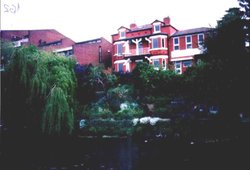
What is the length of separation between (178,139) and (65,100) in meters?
8.05

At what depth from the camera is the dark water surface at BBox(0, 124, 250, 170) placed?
13205 millimetres

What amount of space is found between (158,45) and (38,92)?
22.5 meters

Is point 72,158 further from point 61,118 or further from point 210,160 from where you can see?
point 210,160

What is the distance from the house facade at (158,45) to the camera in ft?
124

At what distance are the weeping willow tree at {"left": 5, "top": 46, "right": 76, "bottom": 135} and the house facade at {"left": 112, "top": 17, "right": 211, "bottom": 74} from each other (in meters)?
18.0

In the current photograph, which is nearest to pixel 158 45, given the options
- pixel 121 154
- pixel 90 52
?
pixel 90 52

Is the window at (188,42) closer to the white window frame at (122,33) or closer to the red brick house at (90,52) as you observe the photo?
the white window frame at (122,33)

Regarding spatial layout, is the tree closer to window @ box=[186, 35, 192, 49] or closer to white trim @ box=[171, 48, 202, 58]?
white trim @ box=[171, 48, 202, 58]

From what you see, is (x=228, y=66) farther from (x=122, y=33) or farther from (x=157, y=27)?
(x=122, y=33)

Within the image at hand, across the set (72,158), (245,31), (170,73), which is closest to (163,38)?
(170,73)

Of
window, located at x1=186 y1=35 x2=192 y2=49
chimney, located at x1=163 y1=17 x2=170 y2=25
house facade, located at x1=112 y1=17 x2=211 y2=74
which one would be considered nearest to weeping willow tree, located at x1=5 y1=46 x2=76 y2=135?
house facade, located at x1=112 y1=17 x2=211 y2=74

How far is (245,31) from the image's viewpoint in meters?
21.6

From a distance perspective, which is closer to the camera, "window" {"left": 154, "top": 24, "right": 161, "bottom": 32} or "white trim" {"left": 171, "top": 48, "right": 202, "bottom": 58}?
"white trim" {"left": 171, "top": 48, "right": 202, "bottom": 58}

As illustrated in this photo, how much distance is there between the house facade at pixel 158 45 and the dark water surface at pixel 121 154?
18.7 meters
